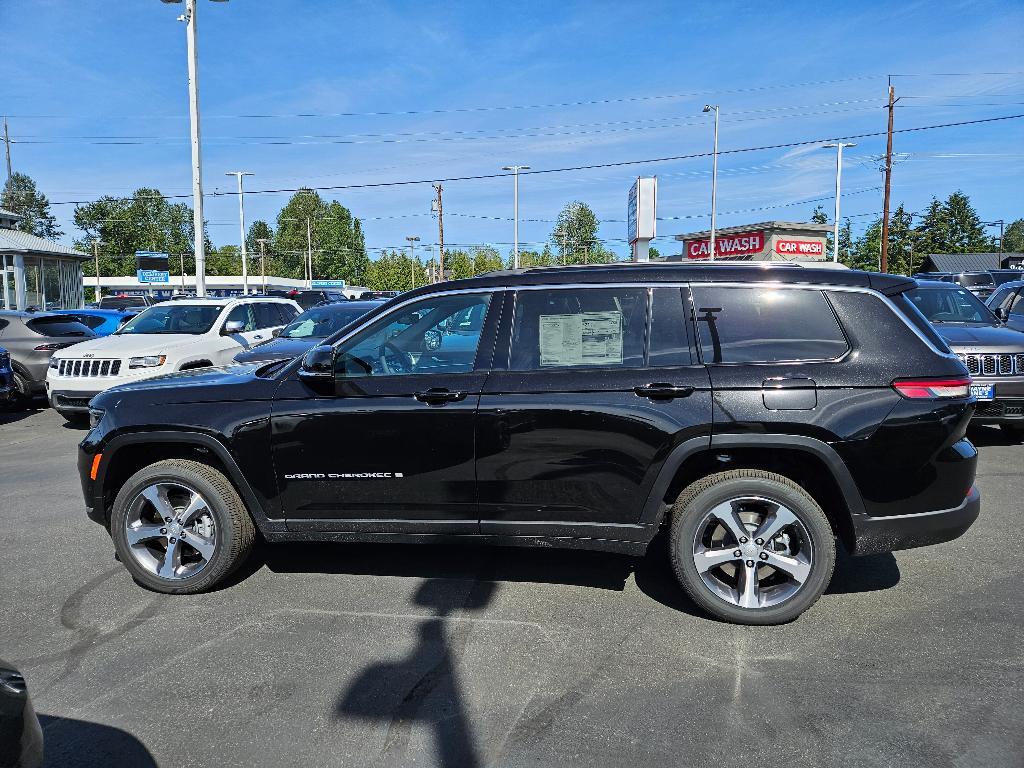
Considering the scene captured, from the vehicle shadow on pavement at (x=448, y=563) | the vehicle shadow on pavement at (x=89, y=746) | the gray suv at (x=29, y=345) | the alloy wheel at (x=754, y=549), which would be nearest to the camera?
the vehicle shadow on pavement at (x=89, y=746)

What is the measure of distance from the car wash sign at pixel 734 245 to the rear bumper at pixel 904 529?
41630mm

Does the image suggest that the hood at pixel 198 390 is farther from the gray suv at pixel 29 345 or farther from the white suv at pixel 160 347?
the gray suv at pixel 29 345

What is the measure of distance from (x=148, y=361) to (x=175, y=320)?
1730 millimetres

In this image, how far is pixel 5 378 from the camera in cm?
1049

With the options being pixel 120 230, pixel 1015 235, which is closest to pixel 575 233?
pixel 120 230

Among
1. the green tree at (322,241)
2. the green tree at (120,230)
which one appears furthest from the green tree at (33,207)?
the green tree at (322,241)

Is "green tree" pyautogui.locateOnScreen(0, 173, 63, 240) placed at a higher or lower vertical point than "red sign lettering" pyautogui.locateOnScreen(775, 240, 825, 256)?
higher

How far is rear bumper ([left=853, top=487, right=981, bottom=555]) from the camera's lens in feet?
12.0

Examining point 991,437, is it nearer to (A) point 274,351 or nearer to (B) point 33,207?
(A) point 274,351

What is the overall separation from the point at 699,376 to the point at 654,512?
74 centimetres

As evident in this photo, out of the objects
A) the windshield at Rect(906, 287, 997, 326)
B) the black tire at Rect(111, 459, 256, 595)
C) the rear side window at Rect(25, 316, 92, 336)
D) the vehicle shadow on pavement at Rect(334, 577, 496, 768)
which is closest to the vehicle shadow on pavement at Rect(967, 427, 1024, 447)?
the windshield at Rect(906, 287, 997, 326)

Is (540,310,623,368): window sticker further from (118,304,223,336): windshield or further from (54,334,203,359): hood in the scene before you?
(118,304,223,336): windshield

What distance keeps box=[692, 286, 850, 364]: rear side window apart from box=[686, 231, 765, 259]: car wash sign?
41.5 m

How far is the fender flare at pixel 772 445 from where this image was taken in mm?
3615
